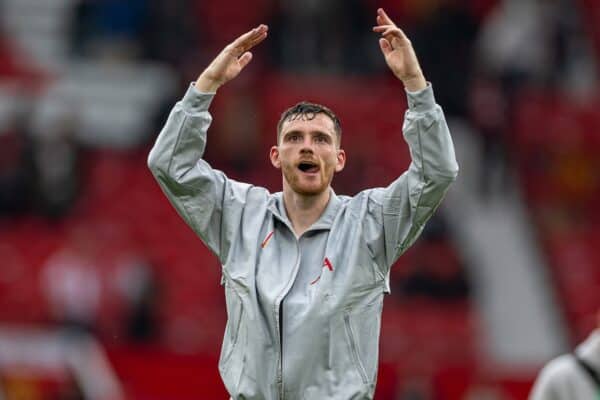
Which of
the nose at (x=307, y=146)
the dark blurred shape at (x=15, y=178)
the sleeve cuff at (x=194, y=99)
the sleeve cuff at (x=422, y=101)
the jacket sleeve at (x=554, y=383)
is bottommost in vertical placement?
the dark blurred shape at (x=15, y=178)

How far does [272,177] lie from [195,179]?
385 inches

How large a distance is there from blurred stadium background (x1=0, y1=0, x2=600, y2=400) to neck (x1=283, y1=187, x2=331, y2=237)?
712 centimetres

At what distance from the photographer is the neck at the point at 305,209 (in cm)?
663

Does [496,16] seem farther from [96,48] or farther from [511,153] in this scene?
[96,48]

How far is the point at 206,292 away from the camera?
52.2 ft

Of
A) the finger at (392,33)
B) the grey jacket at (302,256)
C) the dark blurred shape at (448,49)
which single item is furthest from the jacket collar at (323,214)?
the dark blurred shape at (448,49)

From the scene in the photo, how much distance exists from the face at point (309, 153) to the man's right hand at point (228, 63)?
30 centimetres

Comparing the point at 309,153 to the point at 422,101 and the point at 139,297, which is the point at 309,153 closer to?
the point at 422,101

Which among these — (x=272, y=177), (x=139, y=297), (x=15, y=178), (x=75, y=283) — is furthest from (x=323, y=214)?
(x=272, y=177)

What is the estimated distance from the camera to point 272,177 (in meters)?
16.4

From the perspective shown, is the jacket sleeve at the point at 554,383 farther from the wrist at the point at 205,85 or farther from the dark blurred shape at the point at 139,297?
the dark blurred shape at the point at 139,297

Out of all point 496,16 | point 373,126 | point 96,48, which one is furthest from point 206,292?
point 496,16

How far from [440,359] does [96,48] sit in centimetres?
625

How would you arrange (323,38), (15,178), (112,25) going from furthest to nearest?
(323,38) → (112,25) → (15,178)
